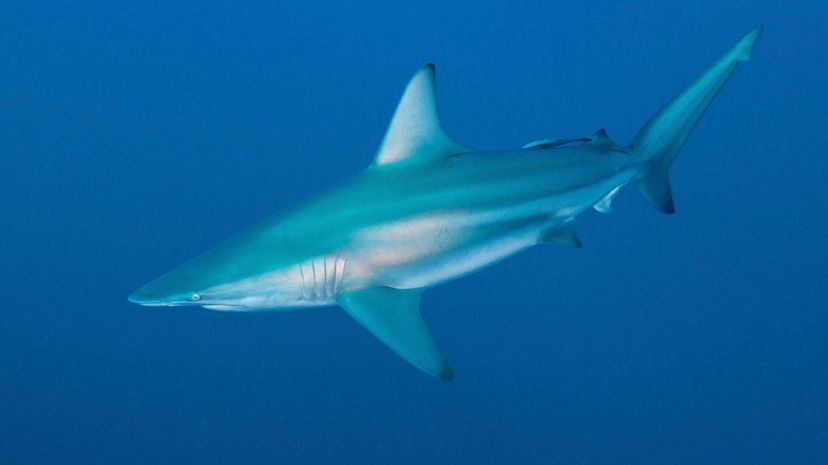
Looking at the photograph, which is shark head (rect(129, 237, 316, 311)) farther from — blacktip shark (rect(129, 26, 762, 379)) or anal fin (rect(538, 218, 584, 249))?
anal fin (rect(538, 218, 584, 249))

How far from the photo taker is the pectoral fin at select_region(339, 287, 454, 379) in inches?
100

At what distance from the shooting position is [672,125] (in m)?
3.42

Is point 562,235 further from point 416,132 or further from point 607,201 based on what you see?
point 416,132

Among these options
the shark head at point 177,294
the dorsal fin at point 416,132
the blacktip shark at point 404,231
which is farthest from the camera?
the dorsal fin at point 416,132

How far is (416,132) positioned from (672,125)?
4.68 ft

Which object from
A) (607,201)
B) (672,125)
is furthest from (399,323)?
(672,125)

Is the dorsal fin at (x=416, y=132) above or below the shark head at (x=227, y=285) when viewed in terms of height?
above

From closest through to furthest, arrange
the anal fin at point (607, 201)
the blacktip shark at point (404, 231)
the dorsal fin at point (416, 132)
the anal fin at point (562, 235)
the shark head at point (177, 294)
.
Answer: the shark head at point (177, 294), the blacktip shark at point (404, 231), the dorsal fin at point (416, 132), the anal fin at point (562, 235), the anal fin at point (607, 201)

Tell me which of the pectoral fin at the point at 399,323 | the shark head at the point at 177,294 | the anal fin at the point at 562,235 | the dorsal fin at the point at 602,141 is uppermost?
the dorsal fin at the point at 602,141

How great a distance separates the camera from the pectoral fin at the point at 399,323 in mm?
2549

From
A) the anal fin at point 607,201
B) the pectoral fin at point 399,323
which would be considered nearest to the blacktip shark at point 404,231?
the pectoral fin at point 399,323

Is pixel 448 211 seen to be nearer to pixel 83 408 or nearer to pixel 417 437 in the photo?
pixel 417 437

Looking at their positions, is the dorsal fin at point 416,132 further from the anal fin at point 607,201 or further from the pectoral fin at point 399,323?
the anal fin at point 607,201

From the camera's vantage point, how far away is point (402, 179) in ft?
9.39
